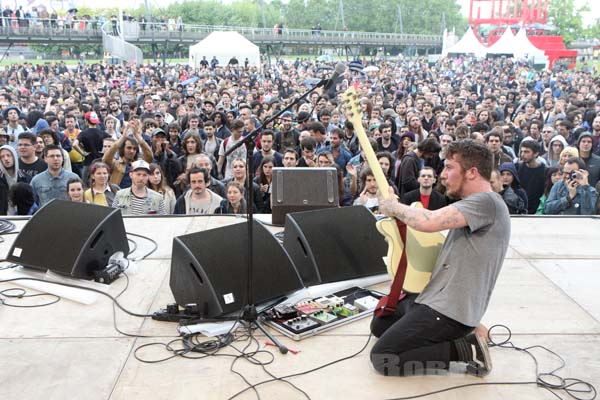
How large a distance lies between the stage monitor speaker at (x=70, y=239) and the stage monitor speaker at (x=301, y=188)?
68.9 inches

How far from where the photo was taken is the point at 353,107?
4105 millimetres

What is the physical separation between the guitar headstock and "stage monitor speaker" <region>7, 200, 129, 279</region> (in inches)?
93.7

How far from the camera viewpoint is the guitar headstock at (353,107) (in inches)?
161

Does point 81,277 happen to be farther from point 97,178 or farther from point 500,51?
point 500,51

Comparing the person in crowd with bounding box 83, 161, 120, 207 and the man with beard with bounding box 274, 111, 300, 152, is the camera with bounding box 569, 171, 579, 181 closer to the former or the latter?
the man with beard with bounding box 274, 111, 300, 152

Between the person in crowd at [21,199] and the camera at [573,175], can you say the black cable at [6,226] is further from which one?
the camera at [573,175]

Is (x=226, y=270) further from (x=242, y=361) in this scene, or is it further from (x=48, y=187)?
(x=48, y=187)

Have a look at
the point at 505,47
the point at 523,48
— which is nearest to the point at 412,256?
the point at 523,48

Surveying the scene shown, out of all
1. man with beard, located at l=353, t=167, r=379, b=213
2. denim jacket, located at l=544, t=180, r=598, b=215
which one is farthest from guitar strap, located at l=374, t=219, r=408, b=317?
denim jacket, located at l=544, t=180, r=598, b=215

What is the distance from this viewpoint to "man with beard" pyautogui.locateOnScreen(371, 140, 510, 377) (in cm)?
345

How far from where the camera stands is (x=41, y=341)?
4.18 meters

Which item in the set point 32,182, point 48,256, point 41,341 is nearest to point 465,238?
point 41,341

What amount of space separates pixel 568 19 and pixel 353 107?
320ft

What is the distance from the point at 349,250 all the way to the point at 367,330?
1.00m
